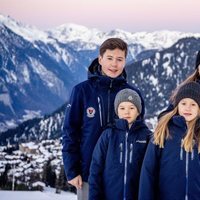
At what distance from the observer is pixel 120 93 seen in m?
5.30

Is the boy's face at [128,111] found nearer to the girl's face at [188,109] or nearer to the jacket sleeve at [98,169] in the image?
the jacket sleeve at [98,169]

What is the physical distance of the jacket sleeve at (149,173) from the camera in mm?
4715

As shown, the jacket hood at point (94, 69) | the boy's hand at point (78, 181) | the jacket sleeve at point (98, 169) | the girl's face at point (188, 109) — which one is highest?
the jacket hood at point (94, 69)

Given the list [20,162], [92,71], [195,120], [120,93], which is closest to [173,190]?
[195,120]

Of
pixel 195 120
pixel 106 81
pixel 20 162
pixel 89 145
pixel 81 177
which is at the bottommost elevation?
pixel 20 162

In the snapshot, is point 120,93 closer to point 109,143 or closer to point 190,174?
point 109,143

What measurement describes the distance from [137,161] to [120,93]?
2.62ft

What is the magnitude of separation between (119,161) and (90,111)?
0.82 m

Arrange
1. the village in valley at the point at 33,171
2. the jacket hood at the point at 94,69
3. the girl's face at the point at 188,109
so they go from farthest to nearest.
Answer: the village in valley at the point at 33,171
the jacket hood at the point at 94,69
the girl's face at the point at 188,109

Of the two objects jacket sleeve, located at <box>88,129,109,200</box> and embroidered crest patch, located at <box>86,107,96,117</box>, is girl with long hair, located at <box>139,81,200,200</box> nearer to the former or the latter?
jacket sleeve, located at <box>88,129,109,200</box>

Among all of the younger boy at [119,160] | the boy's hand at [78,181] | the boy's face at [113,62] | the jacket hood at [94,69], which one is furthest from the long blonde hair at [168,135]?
the boy's hand at [78,181]

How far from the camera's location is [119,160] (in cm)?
501

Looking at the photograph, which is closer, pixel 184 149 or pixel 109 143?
pixel 184 149

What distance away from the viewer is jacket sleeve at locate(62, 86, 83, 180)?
5.59 meters
